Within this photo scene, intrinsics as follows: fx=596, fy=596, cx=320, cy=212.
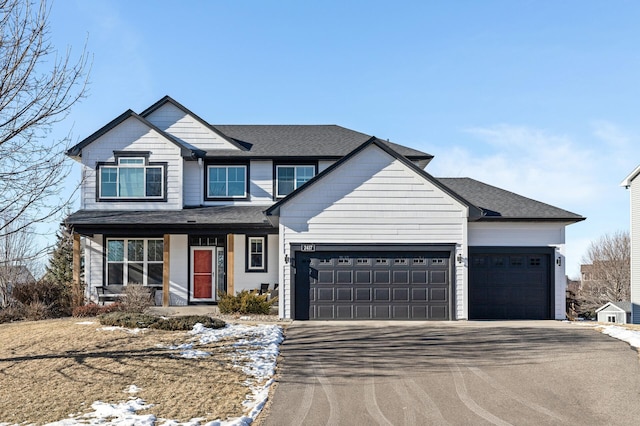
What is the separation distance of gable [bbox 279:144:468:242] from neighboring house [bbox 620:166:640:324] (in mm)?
16363

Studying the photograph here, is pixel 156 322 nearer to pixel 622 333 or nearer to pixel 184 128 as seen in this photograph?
pixel 184 128

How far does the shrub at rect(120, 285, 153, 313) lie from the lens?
18328 millimetres

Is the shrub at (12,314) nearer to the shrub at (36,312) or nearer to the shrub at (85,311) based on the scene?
the shrub at (36,312)

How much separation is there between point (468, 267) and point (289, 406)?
37.3 feet

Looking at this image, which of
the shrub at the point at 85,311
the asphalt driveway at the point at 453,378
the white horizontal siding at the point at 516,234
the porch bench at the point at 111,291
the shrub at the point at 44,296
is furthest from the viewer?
the porch bench at the point at 111,291

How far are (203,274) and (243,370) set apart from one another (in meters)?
11.8

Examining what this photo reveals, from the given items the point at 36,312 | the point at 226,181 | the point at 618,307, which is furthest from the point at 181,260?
the point at 618,307

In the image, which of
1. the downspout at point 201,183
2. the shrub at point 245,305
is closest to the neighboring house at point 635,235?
the shrub at point 245,305

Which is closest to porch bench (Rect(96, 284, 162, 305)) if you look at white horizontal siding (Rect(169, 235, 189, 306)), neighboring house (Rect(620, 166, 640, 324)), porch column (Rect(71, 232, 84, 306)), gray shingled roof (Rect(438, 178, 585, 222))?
white horizontal siding (Rect(169, 235, 189, 306))

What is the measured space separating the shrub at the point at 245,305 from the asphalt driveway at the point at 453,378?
9.67 ft

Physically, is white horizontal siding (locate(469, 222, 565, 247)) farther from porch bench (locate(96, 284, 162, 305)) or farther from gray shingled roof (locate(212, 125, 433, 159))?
porch bench (locate(96, 284, 162, 305))

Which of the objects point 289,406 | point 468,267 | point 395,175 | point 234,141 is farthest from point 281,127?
point 289,406

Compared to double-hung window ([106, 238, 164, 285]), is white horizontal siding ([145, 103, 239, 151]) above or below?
above

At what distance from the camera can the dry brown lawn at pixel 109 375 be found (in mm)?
9492
